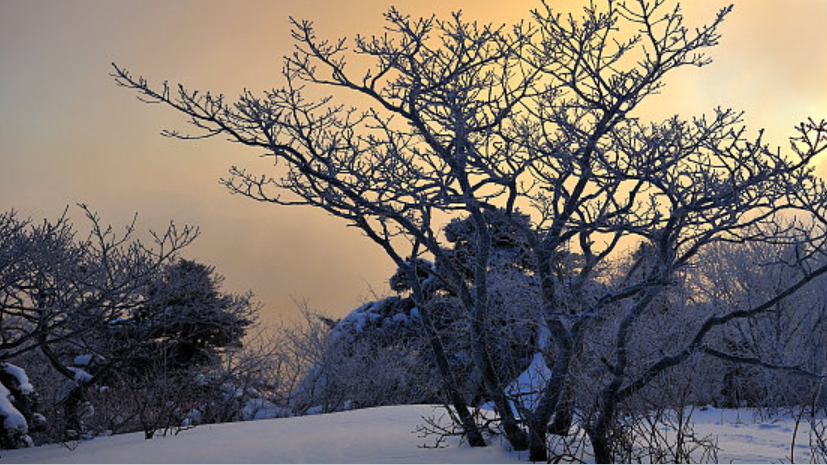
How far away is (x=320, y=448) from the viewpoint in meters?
6.92

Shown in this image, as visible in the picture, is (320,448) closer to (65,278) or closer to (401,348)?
(65,278)

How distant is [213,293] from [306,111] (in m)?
12.4

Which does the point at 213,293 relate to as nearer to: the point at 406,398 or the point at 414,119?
the point at 406,398

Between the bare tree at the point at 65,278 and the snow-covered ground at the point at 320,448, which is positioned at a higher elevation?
the bare tree at the point at 65,278

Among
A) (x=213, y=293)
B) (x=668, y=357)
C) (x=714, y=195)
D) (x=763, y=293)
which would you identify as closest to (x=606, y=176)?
(x=714, y=195)

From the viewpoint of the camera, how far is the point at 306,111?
342 inches

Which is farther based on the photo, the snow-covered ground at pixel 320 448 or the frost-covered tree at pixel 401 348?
the frost-covered tree at pixel 401 348

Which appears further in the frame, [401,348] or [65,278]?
[401,348]

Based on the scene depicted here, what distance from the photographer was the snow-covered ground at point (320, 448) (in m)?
6.57

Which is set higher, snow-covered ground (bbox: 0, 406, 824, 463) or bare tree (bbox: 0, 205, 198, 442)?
bare tree (bbox: 0, 205, 198, 442)

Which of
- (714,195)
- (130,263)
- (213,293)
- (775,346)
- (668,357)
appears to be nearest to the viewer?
(714,195)

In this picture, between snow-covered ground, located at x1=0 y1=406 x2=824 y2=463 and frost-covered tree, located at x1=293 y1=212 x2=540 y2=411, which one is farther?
frost-covered tree, located at x1=293 y1=212 x2=540 y2=411

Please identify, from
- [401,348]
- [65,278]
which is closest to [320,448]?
[65,278]

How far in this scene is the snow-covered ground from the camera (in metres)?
6.57
